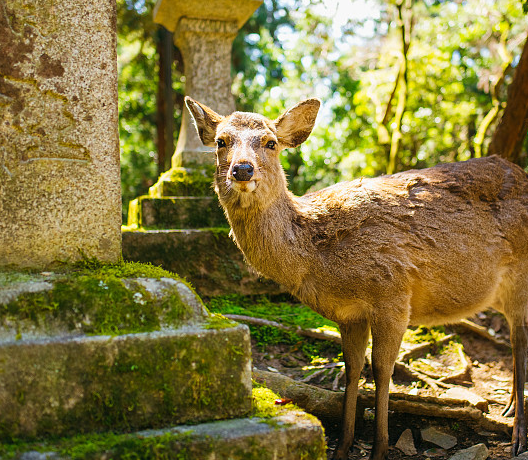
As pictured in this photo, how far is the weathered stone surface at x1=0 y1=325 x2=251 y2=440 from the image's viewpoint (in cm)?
264

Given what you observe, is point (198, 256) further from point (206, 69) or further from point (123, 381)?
point (123, 381)

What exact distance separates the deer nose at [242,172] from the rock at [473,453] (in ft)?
8.92

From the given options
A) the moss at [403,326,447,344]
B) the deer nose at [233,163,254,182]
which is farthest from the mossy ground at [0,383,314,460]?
the moss at [403,326,447,344]

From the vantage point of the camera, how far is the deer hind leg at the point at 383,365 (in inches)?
161

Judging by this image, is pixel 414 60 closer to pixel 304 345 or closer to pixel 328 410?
pixel 304 345

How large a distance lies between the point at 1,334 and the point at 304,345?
150 inches

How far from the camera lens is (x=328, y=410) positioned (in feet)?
14.9

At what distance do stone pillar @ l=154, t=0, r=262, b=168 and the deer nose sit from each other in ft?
11.9

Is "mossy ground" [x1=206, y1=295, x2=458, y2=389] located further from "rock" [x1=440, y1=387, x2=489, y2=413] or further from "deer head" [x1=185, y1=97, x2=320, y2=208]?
"deer head" [x1=185, y1=97, x2=320, y2=208]

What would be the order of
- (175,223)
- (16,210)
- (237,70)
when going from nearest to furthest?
→ 1. (16,210)
2. (175,223)
3. (237,70)

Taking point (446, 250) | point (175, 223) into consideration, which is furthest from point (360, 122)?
point (446, 250)

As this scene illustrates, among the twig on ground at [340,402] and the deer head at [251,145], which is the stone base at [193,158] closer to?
the deer head at [251,145]

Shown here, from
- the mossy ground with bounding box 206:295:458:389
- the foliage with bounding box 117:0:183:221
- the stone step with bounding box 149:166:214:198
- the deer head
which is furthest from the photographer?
the foliage with bounding box 117:0:183:221

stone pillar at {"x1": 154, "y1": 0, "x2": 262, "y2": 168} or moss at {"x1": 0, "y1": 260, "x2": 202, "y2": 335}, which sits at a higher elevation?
stone pillar at {"x1": 154, "y1": 0, "x2": 262, "y2": 168}
